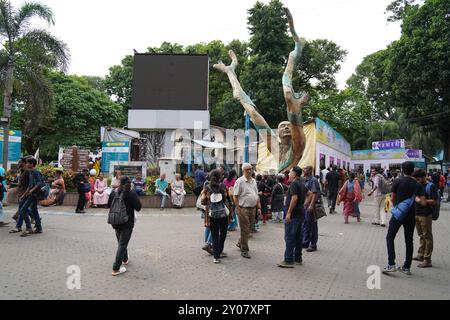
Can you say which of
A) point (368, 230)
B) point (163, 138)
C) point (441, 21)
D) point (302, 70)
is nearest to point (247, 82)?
point (302, 70)

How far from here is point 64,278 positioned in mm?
5488

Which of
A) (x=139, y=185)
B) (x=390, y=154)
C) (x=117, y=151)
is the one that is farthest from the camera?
(x=390, y=154)

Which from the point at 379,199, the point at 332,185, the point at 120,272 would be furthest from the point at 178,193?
the point at 120,272

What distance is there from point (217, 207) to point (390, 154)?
1127 inches

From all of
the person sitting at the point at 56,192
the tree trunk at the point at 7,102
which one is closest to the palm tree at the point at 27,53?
A: the tree trunk at the point at 7,102

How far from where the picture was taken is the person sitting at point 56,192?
12336 mm

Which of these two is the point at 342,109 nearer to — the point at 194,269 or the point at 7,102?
the point at 7,102

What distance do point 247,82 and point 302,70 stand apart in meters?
6.03

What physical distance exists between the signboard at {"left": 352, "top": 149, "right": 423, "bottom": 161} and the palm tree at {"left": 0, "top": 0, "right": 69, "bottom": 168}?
2496 centimetres

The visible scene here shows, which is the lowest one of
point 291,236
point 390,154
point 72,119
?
point 291,236

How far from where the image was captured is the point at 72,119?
103ft

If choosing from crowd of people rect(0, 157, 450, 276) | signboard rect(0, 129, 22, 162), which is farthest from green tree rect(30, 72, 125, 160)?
crowd of people rect(0, 157, 450, 276)

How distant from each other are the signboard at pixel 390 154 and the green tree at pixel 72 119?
23550 millimetres

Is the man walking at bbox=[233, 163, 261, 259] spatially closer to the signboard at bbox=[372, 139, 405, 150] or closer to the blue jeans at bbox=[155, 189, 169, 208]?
the blue jeans at bbox=[155, 189, 169, 208]
